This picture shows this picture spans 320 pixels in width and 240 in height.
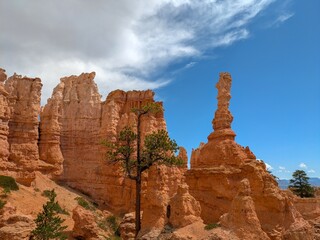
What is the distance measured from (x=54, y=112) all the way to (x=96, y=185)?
1170 cm

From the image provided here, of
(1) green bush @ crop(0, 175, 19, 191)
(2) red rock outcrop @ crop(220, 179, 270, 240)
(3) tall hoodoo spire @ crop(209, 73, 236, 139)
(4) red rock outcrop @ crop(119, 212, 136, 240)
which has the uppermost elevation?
(3) tall hoodoo spire @ crop(209, 73, 236, 139)

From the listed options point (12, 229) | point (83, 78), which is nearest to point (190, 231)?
point (12, 229)

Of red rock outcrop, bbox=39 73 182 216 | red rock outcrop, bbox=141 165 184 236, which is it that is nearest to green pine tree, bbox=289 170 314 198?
red rock outcrop, bbox=39 73 182 216

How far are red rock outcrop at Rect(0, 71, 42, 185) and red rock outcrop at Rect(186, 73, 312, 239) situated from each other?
20286mm

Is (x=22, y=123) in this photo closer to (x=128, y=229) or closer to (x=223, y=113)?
(x=128, y=229)

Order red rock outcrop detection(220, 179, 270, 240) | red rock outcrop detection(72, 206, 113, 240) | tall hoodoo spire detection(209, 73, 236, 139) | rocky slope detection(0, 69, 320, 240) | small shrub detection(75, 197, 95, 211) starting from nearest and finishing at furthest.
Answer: red rock outcrop detection(220, 179, 270, 240)
rocky slope detection(0, 69, 320, 240)
red rock outcrop detection(72, 206, 113, 240)
tall hoodoo spire detection(209, 73, 236, 139)
small shrub detection(75, 197, 95, 211)

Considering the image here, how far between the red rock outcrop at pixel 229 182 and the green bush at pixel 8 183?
1811 centimetres

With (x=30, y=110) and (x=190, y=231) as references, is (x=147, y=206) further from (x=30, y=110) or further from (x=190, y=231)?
(x=30, y=110)

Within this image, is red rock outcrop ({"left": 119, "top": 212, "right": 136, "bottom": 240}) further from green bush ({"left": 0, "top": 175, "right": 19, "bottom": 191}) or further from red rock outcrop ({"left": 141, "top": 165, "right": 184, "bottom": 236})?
green bush ({"left": 0, "top": 175, "right": 19, "bottom": 191})

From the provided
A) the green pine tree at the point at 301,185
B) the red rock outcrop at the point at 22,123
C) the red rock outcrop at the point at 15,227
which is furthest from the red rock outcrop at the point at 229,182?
the green pine tree at the point at 301,185

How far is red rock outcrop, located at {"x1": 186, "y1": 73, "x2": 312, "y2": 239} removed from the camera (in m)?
22.8

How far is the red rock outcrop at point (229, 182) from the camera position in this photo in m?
22.8

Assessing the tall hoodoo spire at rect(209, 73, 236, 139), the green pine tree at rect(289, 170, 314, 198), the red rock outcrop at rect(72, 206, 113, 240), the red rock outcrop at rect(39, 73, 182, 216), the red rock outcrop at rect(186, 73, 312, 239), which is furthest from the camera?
the green pine tree at rect(289, 170, 314, 198)

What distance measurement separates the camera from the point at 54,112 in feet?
154
